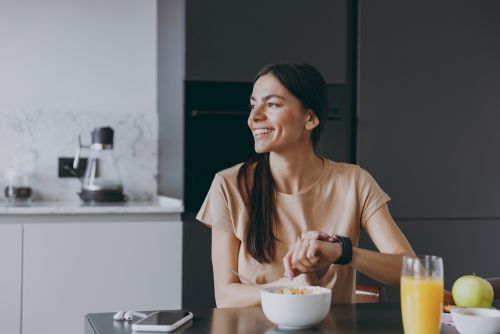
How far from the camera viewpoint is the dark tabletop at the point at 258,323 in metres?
1.36

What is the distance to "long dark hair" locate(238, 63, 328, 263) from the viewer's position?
1892 mm

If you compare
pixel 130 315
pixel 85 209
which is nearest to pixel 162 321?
pixel 130 315

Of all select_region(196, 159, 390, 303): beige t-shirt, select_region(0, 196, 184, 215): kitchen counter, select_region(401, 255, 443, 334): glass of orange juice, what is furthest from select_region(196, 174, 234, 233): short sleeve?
select_region(0, 196, 184, 215): kitchen counter

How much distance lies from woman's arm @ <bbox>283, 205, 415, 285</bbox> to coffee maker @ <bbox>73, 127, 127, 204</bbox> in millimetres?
1409

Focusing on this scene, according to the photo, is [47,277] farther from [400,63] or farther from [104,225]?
[400,63]

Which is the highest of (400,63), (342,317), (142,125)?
(400,63)

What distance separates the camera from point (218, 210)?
194cm

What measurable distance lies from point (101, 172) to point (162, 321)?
2.02m

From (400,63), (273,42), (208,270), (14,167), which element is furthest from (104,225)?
(400,63)

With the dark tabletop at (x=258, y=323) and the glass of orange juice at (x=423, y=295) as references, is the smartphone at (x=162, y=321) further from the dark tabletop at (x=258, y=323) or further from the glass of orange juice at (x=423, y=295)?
the glass of orange juice at (x=423, y=295)

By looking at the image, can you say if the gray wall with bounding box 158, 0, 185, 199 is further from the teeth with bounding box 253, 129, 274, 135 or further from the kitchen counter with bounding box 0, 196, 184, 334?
the teeth with bounding box 253, 129, 274, 135

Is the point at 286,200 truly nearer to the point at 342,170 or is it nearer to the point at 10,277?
the point at 342,170

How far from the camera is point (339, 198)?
1.99 meters

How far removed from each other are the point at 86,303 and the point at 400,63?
1561mm
